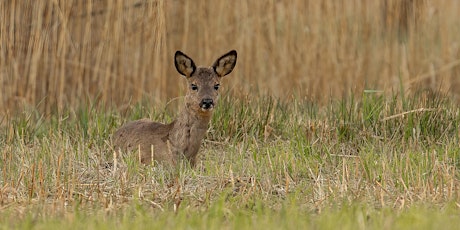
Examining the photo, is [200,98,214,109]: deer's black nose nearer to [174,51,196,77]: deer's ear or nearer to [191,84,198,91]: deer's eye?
[191,84,198,91]: deer's eye

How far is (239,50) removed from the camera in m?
10.4

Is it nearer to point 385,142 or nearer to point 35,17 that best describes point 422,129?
point 385,142

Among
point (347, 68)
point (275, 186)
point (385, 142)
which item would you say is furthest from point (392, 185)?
point (347, 68)

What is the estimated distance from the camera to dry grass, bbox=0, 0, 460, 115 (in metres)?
9.41

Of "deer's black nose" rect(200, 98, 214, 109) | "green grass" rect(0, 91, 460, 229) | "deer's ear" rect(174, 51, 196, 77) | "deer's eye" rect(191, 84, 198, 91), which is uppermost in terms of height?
"deer's ear" rect(174, 51, 196, 77)

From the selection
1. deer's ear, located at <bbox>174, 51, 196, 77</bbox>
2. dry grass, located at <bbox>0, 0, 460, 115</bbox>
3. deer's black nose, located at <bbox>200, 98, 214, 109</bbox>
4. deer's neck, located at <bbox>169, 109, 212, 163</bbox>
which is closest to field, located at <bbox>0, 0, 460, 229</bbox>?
dry grass, located at <bbox>0, 0, 460, 115</bbox>

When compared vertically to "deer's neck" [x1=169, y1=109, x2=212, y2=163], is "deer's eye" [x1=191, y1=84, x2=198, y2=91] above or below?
above

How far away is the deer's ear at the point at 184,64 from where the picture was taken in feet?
24.5

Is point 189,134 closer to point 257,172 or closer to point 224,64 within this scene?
point 224,64

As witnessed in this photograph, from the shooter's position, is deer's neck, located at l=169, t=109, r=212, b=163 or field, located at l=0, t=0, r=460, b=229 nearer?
field, located at l=0, t=0, r=460, b=229

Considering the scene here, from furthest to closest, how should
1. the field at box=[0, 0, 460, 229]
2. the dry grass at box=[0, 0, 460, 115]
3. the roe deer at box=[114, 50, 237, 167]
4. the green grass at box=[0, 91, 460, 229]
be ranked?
the dry grass at box=[0, 0, 460, 115] → the roe deer at box=[114, 50, 237, 167] → the field at box=[0, 0, 460, 229] → the green grass at box=[0, 91, 460, 229]

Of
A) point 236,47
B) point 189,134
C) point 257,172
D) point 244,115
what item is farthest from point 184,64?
point 236,47

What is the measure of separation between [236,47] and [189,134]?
3159 mm

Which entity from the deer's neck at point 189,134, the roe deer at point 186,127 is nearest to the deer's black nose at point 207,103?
the roe deer at point 186,127
